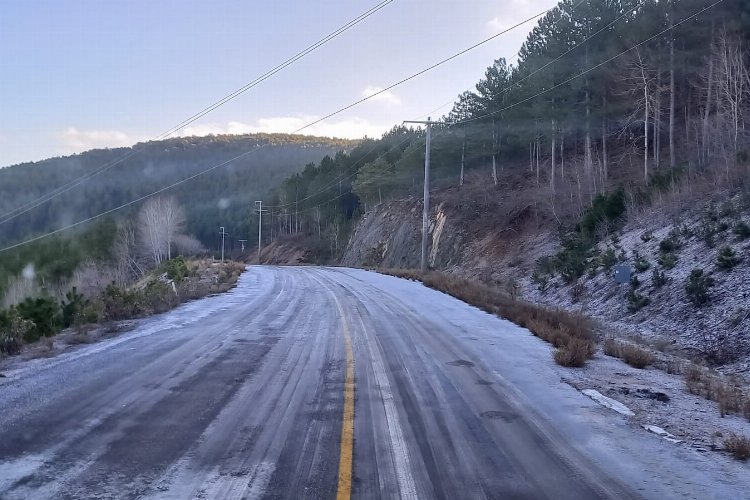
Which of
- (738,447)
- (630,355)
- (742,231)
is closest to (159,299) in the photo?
(630,355)

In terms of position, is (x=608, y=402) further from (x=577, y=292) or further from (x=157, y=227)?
(x=157, y=227)

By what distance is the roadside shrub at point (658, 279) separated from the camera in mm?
18891

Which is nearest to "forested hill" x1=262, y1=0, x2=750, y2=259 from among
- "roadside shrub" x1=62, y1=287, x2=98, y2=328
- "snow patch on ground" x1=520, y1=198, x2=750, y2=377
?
"snow patch on ground" x1=520, y1=198, x2=750, y2=377

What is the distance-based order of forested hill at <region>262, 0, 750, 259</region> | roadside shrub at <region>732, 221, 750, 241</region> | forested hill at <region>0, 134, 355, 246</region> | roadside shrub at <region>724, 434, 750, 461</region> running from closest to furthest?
roadside shrub at <region>724, 434, 750, 461</region>, roadside shrub at <region>732, 221, 750, 241</region>, forested hill at <region>262, 0, 750, 259</region>, forested hill at <region>0, 134, 355, 246</region>

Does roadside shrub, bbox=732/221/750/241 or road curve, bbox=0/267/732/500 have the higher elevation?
roadside shrub, bbox=732/221/750/241

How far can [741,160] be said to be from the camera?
24172mm

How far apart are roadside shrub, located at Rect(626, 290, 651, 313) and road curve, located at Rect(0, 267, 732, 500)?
720 cm

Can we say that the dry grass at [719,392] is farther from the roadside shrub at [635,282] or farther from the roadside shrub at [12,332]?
the roadside shrub at [12,332]

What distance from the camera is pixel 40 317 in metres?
14.5

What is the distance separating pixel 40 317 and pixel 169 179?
277ft

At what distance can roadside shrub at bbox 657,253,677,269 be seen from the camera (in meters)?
19.6

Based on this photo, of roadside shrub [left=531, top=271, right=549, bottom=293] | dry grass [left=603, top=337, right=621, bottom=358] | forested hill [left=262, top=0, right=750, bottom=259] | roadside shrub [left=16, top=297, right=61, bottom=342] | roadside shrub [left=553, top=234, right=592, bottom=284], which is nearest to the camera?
dry grass [left=603, top=337, right=621, bottom=358]

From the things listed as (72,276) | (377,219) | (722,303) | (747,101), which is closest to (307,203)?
(377,219)

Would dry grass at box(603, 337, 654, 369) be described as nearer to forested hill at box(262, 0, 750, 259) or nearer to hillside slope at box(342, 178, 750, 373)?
hillside slope at box(342, 178, 750, 373)
